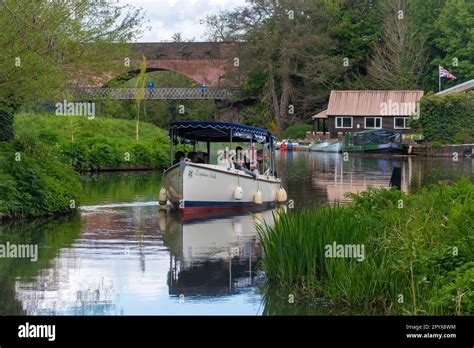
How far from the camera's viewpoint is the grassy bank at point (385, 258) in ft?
48.9

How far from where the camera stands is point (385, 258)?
16.6m

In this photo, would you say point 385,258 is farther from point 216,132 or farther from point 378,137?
point 378,137

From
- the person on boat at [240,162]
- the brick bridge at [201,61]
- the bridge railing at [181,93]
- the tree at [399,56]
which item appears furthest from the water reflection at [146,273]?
the brick bridge at [201,61]

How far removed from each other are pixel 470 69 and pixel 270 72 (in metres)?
18.7

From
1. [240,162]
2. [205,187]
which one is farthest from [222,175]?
[240,162]

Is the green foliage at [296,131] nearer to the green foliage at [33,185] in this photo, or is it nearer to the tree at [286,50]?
the tree at [286,50]

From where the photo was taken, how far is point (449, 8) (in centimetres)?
9925

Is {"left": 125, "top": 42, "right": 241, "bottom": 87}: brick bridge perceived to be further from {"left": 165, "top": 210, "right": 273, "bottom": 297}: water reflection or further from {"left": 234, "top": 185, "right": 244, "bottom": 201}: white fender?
{"left": 165, "top": 210, "right": 273, "bottom": 297}: water reflection

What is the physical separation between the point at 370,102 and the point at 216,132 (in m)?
64.4

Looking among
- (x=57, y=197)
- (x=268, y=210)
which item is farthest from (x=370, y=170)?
(x=57, y=197)
